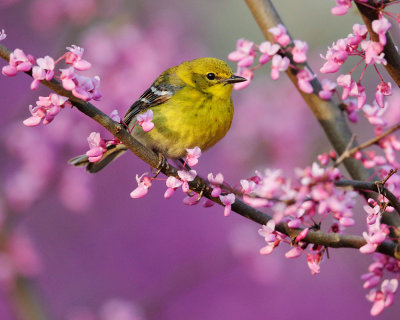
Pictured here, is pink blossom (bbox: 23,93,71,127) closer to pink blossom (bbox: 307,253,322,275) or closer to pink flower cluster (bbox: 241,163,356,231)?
pink flower cluster (bbox: 241,163,356,231)

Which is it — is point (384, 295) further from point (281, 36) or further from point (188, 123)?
point (188, 123)

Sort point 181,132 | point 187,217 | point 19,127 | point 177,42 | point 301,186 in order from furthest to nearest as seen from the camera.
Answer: point 187,217 < point 177,42 < point 19,127 < point 181,132 < point 301,186

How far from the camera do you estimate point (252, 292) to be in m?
6.42

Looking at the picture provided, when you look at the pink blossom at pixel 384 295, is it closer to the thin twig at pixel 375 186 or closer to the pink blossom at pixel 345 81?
the thin twig at pixel 375 186

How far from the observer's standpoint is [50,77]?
5.43 ft

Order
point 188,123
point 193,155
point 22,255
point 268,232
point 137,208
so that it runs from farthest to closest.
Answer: point 137,208
point 22,255
point 188,123
point 193,155
point 268,232

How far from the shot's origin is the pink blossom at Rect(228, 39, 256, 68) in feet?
7.08

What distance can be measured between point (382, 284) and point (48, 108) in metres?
1.32

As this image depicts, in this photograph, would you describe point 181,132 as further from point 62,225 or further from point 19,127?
point 62,225

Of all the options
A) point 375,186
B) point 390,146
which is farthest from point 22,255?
point 375,186

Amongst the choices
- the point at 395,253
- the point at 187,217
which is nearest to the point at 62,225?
the point at 187,217

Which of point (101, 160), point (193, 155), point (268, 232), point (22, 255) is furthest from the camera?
point (22, 255)

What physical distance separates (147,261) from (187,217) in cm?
70

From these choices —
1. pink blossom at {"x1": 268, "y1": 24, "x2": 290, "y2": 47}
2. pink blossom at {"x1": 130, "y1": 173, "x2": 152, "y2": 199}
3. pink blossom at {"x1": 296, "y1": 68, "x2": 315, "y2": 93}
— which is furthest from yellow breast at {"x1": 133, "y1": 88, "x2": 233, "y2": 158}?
pink blossom at {"x1": 130, "y1": 173, "x2": 152, "y2": 199}
